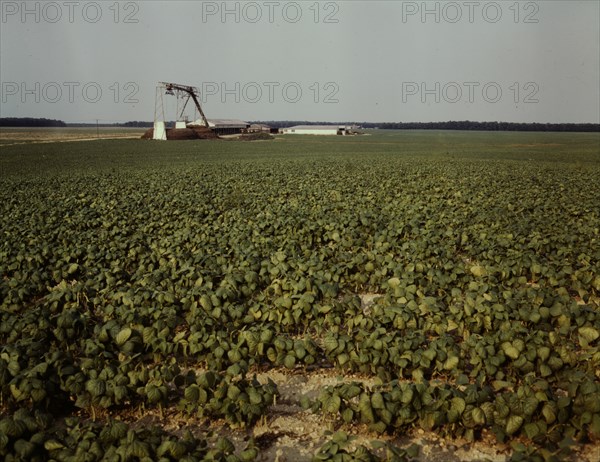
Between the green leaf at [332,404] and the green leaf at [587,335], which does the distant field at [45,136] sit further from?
the green leaf at [587,335]

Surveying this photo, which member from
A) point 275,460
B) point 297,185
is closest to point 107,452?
point 275,460

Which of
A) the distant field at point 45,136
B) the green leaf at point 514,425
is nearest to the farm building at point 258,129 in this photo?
the distant field at point 45,136

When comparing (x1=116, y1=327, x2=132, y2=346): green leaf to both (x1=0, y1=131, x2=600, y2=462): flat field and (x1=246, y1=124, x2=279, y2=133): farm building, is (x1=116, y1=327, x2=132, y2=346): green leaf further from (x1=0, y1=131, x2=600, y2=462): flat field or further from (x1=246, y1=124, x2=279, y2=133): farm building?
(x1=246, y1=124, x2=279, y2=133): farm building

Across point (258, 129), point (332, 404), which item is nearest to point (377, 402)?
point (332, 404)

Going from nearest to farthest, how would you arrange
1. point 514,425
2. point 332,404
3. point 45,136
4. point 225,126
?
point 514,425, point 332,404, point 45,136, point 225,126

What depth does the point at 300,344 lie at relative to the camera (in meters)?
5.52

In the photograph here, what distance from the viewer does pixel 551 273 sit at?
25.2 ft

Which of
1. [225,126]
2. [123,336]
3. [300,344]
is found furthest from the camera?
[225,126]

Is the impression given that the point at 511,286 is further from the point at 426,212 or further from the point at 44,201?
the point at 44,201

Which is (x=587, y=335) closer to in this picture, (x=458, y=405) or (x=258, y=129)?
(x=458, y=405)

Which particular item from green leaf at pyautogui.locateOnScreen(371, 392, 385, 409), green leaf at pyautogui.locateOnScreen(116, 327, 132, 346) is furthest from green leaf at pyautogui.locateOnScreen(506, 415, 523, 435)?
green leaf at pyautogui.locateOnScreen(116, 327, 132, 346)

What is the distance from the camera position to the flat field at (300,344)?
13.8ft

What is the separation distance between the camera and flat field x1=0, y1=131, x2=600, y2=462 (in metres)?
4.20

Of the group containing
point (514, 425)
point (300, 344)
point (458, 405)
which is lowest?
point (514, 425)
